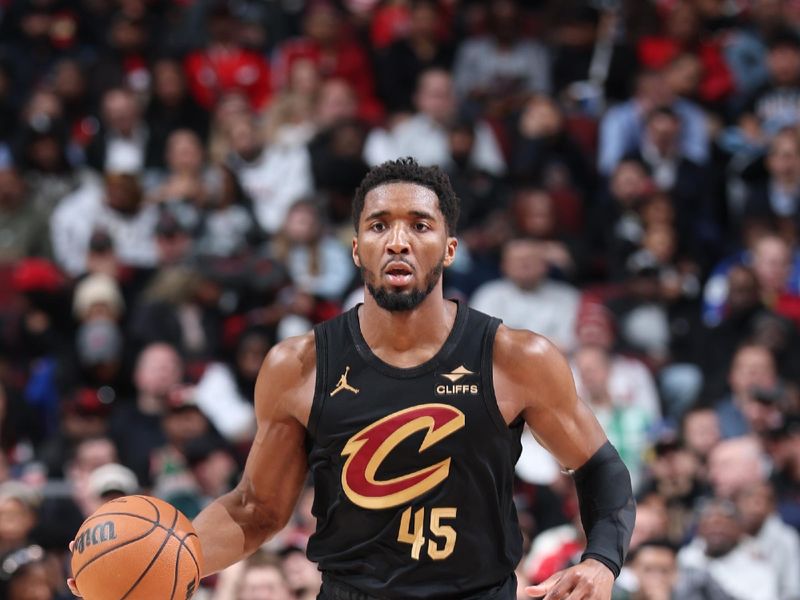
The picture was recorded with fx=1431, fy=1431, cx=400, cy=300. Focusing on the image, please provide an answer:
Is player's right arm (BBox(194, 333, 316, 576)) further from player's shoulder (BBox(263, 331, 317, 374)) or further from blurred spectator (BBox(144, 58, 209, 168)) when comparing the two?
blurred spectator (BBox(144, 58, 209, 168))

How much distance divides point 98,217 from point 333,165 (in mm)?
1890

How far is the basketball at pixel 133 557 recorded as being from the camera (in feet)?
14.2

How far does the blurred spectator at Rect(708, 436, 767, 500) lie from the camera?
8.33 metres

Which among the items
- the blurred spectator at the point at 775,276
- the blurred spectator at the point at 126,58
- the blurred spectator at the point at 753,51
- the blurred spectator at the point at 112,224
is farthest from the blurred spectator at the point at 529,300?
the blurred spectator at the point at 126,58

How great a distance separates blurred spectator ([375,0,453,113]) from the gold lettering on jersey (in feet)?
27.3

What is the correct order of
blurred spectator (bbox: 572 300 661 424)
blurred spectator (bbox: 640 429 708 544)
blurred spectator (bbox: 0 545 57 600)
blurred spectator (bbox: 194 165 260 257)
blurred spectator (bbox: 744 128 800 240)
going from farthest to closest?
blurred spectator (bbox: 744 128 800 240) → blurred spectator (bbox: 194 165 260 257) → blurred spectator (bbox: 572 300 661 424) → blurred spectator (bbox: 640 429 708 544) → blurred spectator (bbox: 0 545 57 600)

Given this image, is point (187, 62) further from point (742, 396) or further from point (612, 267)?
point (742, 396)

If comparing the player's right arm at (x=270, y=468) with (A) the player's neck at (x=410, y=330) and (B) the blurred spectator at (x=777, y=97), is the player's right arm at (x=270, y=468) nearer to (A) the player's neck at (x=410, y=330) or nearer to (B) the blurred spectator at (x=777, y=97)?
(A) the player's neck at (x=410, y=330)

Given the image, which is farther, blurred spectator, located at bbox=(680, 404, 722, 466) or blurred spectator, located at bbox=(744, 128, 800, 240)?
blurred spectator, located at bbox=(744, 128, 800, 240)

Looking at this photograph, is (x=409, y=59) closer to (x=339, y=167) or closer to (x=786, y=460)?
(x=339, y=167)

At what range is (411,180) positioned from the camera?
4.64m

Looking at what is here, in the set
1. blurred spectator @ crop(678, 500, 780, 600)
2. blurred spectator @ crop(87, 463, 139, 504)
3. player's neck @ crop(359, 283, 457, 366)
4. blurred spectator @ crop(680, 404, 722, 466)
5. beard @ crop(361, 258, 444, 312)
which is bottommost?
blurred spectator @ crop(678, 500, 780, 600)

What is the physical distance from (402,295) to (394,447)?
0.48m

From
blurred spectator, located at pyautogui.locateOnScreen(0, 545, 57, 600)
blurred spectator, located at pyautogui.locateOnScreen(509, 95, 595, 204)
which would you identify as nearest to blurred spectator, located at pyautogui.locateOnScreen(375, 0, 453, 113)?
blurred spectator, located at pyautogui.locateOnScreen(509, 95, 595, 204)
